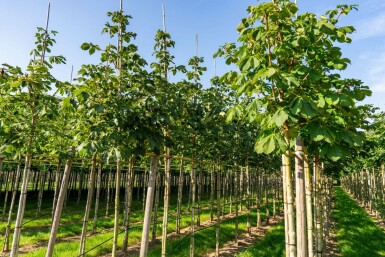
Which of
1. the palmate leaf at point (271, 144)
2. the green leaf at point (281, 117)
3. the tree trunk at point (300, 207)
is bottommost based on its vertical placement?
the tree trunk at point (300, 207)

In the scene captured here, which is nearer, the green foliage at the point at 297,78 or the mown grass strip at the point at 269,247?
the green foliage at the point at 297,78

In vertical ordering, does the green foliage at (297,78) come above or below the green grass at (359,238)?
above

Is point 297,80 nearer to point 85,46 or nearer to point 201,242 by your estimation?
point 85,46

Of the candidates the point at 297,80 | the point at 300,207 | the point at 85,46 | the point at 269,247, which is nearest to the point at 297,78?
the point at 297,80

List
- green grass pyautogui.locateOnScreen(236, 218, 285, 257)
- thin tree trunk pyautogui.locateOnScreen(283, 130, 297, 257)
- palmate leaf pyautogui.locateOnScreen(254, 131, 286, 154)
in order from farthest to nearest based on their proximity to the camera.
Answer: green grass pyautogui.locateOnScreen(236, 218, 285, 257) → thin tree trunk pyautogui.locateOnScreen(283, 130, 297, 257) → palmate leaf pyautogui.locateOnScreen(254, 131, 286, 154)

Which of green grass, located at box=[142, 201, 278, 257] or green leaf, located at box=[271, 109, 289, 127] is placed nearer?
green leaf, located at box=[271, 109, 289, 127]

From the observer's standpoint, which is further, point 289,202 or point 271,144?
point 289,202

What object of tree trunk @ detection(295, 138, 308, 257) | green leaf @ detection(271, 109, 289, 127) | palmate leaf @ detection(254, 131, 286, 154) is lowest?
tree trunk @ detection(295, 138, 308, 257)

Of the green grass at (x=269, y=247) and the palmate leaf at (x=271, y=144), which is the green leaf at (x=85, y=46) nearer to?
the palmate leaf at (x=271, y=144)

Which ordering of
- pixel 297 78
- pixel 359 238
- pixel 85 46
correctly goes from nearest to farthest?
pixel 297 78 < pixel 85 46 < pixel 359 238

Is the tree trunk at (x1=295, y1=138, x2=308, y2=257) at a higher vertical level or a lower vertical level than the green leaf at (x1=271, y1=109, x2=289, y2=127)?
lower

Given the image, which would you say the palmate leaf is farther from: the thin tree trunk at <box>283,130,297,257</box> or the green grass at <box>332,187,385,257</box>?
the green grass at <box>332,187,385,257</box>

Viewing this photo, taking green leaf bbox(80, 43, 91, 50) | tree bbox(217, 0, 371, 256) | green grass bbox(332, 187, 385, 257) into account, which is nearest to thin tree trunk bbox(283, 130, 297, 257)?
tree bbox(217, 0, 371, 256)

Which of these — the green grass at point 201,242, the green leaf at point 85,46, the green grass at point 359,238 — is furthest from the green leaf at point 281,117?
the green grass at point 359,238
